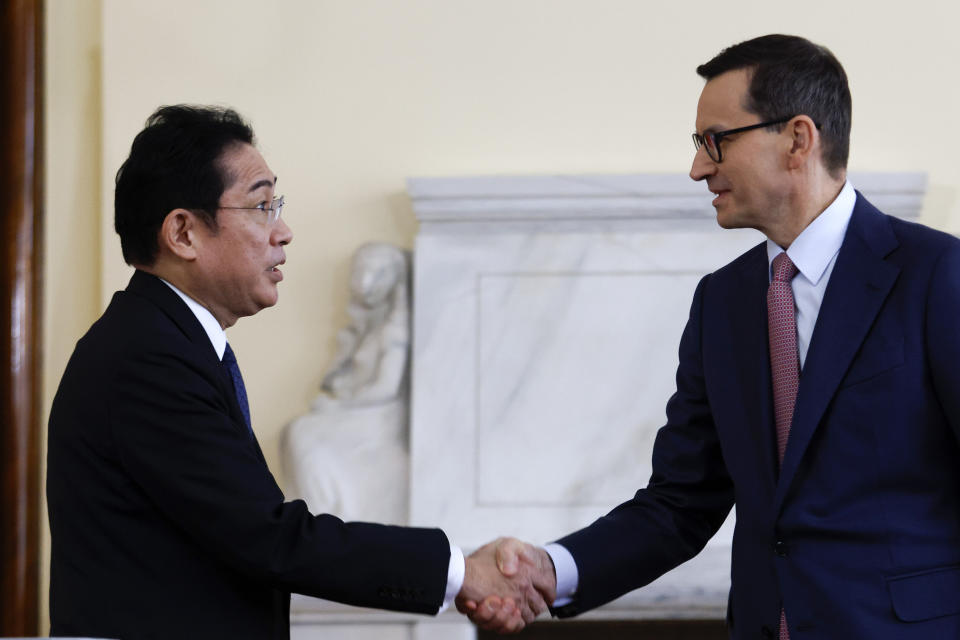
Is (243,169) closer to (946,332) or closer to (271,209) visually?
(271,209)

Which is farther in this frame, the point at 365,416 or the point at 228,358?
the point at 365,416

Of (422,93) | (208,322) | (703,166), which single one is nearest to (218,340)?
(208,322)

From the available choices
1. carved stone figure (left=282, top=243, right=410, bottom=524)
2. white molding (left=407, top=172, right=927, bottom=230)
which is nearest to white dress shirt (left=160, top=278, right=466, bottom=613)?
carved stone figure (left=282, top=243, right=410, bottom=524)

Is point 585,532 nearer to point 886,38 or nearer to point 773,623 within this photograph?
point 773,623

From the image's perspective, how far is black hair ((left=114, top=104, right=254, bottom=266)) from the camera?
7.18 feet

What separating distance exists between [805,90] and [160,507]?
1347mm

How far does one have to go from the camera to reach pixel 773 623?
2.02 meters

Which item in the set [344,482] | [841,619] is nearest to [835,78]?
[841,619]

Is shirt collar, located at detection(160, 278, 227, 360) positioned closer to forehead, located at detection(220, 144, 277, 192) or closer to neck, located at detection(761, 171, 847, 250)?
forehead, located at detection(220, 144, 277, 192)

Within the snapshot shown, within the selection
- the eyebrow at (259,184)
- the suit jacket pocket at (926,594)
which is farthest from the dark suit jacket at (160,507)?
the suit jacket pocket at (926,594)

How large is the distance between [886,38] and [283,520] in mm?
3342

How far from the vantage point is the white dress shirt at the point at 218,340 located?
2160 millimetres

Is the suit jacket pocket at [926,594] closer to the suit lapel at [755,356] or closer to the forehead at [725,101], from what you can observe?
the suit lapel at [755,356]

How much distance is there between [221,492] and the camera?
6.52 feet
